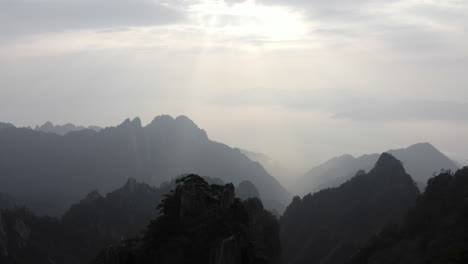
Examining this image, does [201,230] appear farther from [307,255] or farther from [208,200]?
[307,255]

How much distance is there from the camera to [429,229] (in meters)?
100

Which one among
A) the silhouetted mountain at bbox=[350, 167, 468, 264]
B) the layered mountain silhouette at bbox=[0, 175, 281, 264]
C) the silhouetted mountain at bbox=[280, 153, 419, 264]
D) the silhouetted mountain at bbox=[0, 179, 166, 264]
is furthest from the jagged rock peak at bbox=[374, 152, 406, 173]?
the silhouetted mountain at bbox=[0, 179, 166, 264]

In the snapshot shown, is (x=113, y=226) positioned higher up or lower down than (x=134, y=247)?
lower down

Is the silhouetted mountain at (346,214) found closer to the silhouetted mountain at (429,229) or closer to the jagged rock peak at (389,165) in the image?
the jagged rock peak at (389,165)

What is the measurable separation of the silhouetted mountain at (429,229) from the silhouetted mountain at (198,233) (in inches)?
1795

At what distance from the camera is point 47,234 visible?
159625mm

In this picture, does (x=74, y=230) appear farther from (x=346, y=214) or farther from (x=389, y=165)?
(x=389, y=165)

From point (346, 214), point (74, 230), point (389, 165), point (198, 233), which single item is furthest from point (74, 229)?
point (198, 233)

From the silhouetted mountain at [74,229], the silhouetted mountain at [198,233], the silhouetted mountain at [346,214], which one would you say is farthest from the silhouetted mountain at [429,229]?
the silhouetted mountain at [74,229]

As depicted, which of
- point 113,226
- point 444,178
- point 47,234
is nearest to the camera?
point 444,178

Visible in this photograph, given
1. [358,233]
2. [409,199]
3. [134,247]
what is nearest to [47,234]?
[358,233]

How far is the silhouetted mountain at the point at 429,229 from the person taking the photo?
9281cm

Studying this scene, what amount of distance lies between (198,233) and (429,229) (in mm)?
61934

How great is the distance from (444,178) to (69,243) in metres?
95.9
